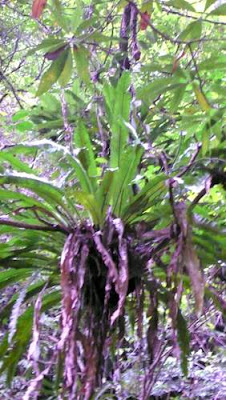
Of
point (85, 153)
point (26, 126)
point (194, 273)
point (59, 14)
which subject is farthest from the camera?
point (26, 126)

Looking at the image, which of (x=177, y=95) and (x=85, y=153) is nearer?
(x=85, y=153)

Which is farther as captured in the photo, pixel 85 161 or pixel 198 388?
pixel 198 388

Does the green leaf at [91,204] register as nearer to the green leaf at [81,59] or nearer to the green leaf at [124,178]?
the green leaf at [124,178]

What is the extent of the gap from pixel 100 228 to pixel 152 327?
0.27 metres

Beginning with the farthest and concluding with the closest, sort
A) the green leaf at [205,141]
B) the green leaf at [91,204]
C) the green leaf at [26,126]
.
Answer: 1. the green leaf at [26,126]
2. the green leaf at [205,141]
3. the green leaf at [91,204]

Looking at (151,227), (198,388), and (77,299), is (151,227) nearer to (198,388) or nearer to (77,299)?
(77,299)

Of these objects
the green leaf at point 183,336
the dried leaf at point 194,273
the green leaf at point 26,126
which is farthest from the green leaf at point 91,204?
the green leaf at point 26,126

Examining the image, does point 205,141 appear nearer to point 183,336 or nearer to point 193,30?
point 193,30

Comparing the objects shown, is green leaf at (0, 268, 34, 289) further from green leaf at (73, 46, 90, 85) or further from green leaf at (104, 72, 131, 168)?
green leaf at (73, 46, 90, 85)

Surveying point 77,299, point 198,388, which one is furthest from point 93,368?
point 198,388

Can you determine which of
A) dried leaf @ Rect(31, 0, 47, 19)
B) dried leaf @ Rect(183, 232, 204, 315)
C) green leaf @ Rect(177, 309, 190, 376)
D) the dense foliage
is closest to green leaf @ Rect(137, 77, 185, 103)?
the dense foliage

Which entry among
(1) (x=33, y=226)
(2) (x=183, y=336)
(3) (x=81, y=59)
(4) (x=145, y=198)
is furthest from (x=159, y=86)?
(2) (x=183, y=336)

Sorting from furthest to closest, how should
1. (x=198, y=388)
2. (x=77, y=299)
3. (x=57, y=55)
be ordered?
1. (x=198, y=388)
2. (x=57, y=55)
3. (x=77, y=299)

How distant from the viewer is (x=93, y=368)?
979 millimetres
